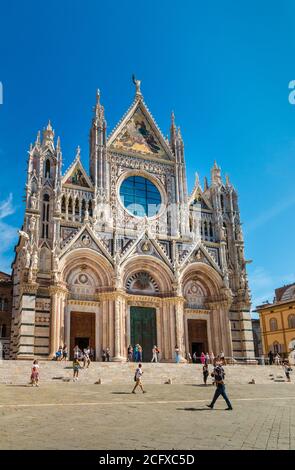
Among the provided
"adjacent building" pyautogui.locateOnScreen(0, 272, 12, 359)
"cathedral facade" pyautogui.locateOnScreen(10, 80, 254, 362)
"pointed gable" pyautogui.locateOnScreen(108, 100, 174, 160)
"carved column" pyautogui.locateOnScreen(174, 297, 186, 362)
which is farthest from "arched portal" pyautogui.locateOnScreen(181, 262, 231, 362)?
"adjacent building" pyautogui.locateOnScreen(0, 272, 12, 359)

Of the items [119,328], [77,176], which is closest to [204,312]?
[119,328]

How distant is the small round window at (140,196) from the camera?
34500 mm

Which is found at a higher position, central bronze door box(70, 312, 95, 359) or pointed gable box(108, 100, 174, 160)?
pointed gable box(108, 100, 174, 160)

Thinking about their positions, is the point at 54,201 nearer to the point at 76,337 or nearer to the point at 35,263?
the point at 35,263

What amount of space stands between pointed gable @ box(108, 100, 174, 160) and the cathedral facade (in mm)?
88

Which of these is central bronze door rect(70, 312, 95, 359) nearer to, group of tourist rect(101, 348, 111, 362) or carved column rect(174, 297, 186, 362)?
group of tourist rect(101, 348, 111, 362)

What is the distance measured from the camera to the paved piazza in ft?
25.8

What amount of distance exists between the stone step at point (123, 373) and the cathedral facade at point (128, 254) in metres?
4.44

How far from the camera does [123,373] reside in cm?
2336

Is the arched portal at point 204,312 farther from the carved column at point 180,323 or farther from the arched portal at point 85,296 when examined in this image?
the arched portal at point 85,296

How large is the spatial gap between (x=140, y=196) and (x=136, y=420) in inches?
1005

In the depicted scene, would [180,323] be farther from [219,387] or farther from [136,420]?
[136,420]

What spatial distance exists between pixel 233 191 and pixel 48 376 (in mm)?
23557

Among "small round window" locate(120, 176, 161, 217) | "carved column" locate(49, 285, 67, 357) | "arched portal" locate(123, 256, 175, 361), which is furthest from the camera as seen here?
"small round window" locate(120, 176, 161, 217)
